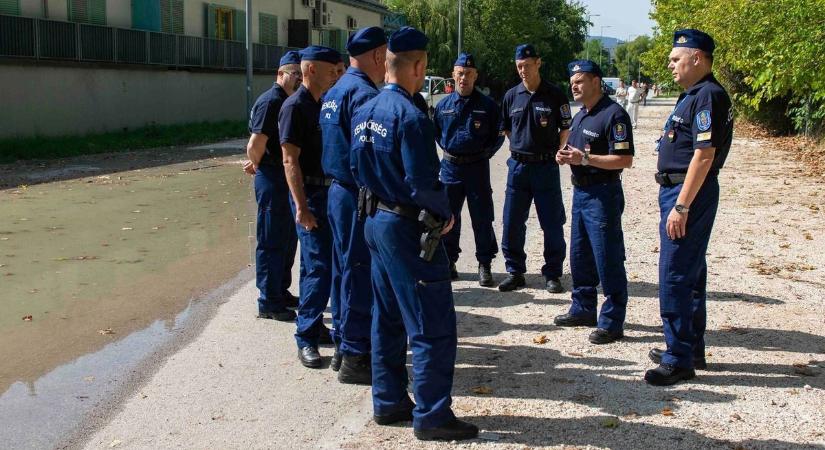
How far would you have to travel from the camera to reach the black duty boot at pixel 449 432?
164 inches

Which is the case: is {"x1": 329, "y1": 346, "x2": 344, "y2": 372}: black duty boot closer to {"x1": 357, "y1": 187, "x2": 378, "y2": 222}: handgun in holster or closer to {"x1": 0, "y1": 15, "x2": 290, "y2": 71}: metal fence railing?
{"x1": 357, "y1": 187, "x2": 378, "y2": 222}: handgun in holster

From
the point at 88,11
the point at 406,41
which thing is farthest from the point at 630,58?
the point at 406,41

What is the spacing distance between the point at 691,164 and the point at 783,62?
33.4ft

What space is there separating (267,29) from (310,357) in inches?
1124

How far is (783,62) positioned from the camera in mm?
13672

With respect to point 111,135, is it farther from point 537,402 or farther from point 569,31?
point 569,31

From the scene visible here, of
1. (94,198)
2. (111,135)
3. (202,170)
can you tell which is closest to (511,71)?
(111,135)

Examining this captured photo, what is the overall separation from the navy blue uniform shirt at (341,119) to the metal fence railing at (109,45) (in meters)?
16.3

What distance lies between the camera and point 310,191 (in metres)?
5.65

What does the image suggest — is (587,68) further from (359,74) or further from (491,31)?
(491,31)

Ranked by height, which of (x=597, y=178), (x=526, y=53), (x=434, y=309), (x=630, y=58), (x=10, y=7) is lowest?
(x=434, y=309)

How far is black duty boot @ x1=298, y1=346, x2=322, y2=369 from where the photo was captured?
5.38 metres

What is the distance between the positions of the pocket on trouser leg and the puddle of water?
8.78 ft

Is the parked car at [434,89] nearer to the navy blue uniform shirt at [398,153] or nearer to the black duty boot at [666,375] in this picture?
the black duty boot at [666,375]
